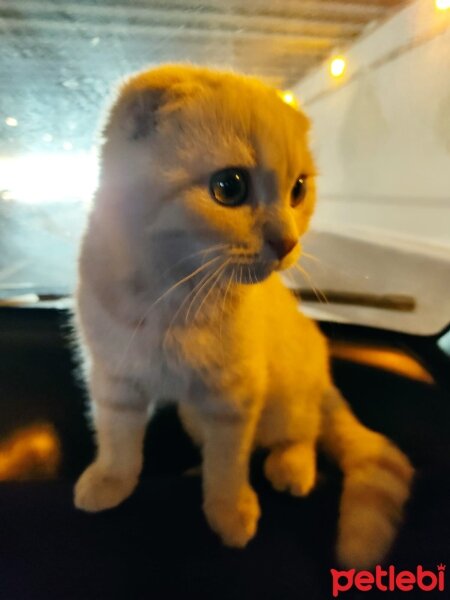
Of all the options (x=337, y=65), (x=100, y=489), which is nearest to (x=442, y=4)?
(x=337, y=65)

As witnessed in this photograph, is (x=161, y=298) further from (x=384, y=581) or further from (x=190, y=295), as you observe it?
(x=384, y=581)

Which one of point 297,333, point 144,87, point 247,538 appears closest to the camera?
point 144,87

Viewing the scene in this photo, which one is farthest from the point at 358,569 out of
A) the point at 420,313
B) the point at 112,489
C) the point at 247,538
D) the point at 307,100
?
the point at 307,100

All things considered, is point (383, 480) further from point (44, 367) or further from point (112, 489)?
point (44, 367)

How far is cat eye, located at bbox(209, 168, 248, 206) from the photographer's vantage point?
0.55m

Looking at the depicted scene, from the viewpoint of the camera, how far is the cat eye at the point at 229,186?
0.55 m

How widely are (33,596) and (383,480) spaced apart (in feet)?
1.38

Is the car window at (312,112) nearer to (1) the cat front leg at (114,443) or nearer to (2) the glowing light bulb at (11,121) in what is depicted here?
(2) the glowing light bulb at (11,121)

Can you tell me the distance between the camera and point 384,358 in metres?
1.04

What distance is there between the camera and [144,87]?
1.81ft

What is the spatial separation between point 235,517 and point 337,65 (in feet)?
3.23

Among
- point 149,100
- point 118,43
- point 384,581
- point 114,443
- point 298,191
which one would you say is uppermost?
point 118,43

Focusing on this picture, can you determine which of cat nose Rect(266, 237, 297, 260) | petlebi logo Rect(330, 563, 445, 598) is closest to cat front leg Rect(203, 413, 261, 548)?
petlebi logo Rect(330, 563, 445, 598)

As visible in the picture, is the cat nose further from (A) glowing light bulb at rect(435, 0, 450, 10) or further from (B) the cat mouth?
(A) glowing light bulb at rect(435, 0, 450, 10)
